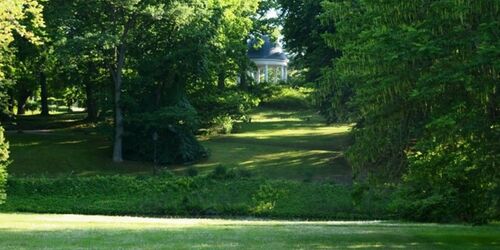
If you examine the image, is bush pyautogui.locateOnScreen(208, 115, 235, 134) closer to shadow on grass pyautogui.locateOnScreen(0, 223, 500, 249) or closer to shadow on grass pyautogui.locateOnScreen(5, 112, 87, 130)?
shadow on grass pyautogui.locateOnScreen(5, 112, 87, 130)

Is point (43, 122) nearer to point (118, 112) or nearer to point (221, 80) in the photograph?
point (221, 80)

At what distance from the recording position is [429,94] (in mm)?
12469

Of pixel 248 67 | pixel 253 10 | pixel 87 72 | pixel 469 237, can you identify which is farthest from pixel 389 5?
pixel 253 10

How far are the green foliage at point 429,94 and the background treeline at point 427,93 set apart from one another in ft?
0.07

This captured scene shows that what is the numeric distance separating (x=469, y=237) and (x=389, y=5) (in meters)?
8.21

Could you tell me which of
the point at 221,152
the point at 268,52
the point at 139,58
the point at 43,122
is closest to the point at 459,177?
the point at 221,152

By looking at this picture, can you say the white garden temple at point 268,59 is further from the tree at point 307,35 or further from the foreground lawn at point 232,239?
the foreground lawn at point 232,239

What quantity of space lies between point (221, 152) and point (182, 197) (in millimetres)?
12700

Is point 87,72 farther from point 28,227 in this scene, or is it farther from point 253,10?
point 28,227

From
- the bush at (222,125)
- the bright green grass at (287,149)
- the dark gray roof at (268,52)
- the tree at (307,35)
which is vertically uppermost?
the dark gray roof at (268,52)

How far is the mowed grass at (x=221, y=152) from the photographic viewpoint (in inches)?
1609

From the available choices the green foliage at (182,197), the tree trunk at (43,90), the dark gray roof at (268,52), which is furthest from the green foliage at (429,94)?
the dark gray roof at (268,52)

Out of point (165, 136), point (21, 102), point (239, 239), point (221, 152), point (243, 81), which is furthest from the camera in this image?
point (21, 102)

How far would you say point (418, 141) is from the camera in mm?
14406
